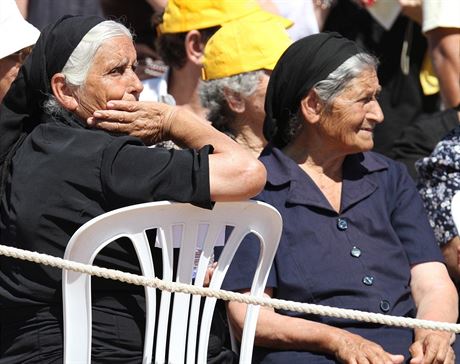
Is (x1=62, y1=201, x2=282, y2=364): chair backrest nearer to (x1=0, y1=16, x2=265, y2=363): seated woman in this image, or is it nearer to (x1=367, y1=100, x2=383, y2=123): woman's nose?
(x1=0, y1=16, x2=265, y2=363): seated woman

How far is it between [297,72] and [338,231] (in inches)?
27.3

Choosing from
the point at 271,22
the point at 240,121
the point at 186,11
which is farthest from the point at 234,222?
the point at 186,11

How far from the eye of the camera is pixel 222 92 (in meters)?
5.29

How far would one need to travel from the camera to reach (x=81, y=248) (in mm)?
3674

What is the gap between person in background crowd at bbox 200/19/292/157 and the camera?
5.23 metres

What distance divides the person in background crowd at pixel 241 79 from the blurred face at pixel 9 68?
902mm

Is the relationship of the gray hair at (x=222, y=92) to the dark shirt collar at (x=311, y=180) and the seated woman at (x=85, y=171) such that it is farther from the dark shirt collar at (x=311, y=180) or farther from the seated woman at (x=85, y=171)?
the seated woman at (x=85, y=171)

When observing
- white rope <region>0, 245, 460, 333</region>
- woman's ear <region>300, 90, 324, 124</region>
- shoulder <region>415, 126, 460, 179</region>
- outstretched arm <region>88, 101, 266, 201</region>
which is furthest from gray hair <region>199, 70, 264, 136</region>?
white rope <region>0, 245, 460, 333</region>

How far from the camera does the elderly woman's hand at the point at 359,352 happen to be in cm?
415

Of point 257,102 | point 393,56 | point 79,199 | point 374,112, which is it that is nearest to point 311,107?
point 374,112

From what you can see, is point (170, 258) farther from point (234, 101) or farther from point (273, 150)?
point (234, 101)

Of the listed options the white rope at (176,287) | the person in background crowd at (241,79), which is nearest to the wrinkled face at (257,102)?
the person in background crowd at (241,79)

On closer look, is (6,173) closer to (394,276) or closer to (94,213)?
(94,213)

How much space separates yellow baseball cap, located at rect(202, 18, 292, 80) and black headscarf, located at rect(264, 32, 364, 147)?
406 mm
